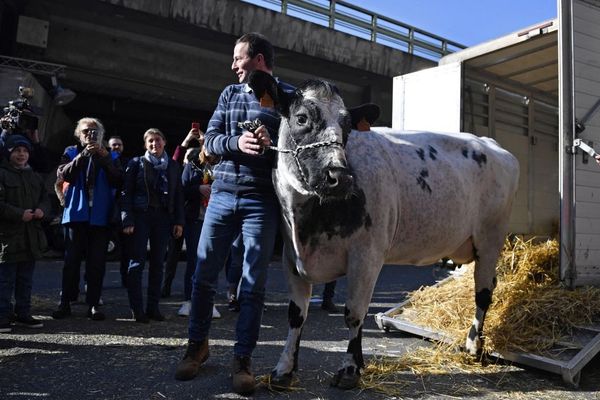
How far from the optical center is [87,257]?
5.14m

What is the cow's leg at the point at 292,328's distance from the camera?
3.19 m

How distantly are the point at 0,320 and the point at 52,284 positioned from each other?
3298mm

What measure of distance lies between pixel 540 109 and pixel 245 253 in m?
6.16

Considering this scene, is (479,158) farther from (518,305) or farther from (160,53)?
(160,53)

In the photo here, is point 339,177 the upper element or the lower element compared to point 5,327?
upper

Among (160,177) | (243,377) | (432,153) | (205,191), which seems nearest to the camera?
(243,377)

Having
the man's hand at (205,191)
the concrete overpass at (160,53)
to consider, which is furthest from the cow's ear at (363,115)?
the concrete overpass at (160,53)

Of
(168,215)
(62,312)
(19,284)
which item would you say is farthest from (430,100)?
(19,284)

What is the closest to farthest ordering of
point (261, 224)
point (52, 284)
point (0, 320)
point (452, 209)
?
point (261, 224) < point (452, 209) < point (0, 320) < point (52, 284)

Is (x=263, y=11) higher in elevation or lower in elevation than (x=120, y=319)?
higher

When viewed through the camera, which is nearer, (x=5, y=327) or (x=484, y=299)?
(x=484, y=299)

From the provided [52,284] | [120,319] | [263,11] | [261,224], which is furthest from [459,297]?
[263,11]

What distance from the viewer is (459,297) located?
4883 millimetres

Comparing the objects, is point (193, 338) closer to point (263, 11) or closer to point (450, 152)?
point (450, 152)
